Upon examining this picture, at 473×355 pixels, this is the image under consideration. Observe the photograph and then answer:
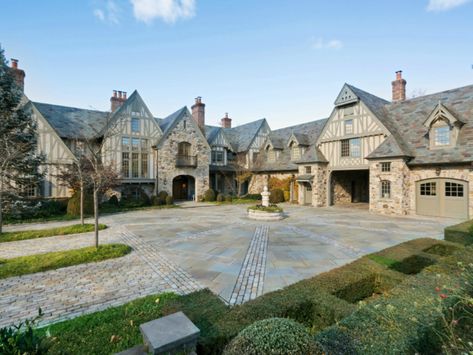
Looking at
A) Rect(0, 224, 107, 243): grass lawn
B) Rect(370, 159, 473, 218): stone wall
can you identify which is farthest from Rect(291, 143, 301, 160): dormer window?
Rect(0, 224, 107, 243): grass lawn

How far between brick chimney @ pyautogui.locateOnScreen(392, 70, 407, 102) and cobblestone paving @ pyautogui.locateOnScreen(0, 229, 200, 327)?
24015 millimetres

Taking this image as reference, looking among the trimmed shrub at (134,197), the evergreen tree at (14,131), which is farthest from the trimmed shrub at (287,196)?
the evergreen tree at (14,131)

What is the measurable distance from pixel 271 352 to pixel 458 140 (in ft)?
63.4

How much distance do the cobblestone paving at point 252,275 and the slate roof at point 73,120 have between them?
59.6 feet

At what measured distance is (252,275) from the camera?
637 centimetres

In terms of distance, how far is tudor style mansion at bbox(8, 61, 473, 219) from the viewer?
15.6m

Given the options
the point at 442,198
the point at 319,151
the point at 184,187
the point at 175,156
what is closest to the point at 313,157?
the point at 319,151


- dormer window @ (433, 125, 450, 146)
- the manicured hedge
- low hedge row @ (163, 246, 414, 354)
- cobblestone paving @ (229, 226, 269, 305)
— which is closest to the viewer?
low hedge row @ (163, 246, 414, 354)

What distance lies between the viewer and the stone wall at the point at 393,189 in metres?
16.4

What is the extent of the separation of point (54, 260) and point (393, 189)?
62.1 ft

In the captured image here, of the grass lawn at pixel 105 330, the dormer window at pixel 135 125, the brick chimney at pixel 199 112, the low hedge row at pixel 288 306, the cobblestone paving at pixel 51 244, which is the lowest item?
the cobblestone paving at pixel 51 244

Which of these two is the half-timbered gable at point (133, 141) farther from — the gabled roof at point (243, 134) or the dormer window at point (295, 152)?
the dormer window at point (295, 152)

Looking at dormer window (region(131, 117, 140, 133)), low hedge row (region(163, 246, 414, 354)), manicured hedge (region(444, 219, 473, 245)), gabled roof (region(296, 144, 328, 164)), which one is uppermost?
dormer window (region(131, 117, 140, 133))

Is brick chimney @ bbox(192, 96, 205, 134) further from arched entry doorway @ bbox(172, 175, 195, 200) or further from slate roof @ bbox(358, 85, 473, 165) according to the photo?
slate roof @ bbox(358, 85, 473, 165)
